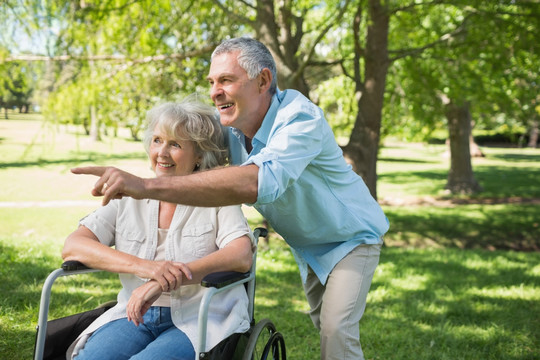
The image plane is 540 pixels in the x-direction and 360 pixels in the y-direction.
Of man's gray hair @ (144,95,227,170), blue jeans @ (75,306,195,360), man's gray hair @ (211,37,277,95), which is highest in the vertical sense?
man's gray hair @ (211,37,277,95)

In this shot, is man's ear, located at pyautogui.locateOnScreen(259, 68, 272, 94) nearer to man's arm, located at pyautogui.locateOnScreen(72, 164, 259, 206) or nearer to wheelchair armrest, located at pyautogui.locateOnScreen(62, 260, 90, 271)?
man's arm, located at pyautogui.locateOnScreen(72, 164, 259, 206)

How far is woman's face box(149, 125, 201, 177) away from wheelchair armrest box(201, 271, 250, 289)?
533 millimetres

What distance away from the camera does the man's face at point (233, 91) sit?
2.20 metres

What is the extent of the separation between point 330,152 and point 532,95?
36.3 feet

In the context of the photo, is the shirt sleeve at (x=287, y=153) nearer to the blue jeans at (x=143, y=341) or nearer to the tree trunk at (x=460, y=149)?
the blue jeans at (x=143, y=341)

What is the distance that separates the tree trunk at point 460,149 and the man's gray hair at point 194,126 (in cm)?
1296

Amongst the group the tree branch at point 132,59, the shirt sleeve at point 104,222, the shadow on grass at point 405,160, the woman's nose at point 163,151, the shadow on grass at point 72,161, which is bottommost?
the shadow on grass at point 405,160

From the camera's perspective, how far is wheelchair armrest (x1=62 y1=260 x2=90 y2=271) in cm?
212

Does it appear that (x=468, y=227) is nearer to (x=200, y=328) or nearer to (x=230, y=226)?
(x=230, y=226)

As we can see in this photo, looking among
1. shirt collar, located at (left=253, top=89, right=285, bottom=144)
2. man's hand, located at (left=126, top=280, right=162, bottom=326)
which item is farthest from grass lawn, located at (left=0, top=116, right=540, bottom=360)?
shirt collar, located at (left=253, top=89, right=285, bottom=144)

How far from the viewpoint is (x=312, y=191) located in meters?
2.27

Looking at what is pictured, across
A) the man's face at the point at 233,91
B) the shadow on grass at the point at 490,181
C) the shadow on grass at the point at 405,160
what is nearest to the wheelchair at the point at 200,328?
the man's face at the point at 233,91

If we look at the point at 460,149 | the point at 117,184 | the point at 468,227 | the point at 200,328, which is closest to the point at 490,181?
the point at 460,149

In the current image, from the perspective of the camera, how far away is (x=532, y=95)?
11859 millimetres
